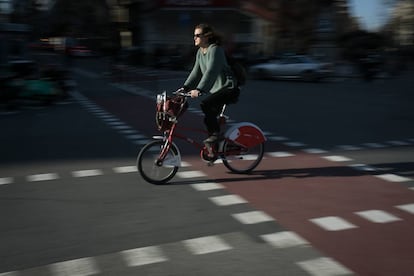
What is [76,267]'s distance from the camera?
14.2 ft

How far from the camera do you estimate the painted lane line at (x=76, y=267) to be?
4211 mm

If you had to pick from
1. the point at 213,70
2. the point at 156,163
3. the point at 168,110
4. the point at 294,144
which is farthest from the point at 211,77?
the point at 294,144

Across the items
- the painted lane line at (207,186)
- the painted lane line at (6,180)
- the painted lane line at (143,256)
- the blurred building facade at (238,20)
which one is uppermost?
the blurred building facade at (238,20)

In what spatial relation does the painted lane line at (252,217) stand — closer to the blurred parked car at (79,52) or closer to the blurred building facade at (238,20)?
the blurred building facade at (238,20)

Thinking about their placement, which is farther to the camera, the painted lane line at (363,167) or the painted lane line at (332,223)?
the painted lane line at (363,167)

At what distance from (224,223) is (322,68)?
21495 mm

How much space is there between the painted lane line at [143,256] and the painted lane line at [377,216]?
208cm

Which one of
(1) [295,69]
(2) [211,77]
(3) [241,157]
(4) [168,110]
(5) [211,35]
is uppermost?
(5) [211,35]

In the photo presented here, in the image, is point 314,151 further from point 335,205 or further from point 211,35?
point 335,205

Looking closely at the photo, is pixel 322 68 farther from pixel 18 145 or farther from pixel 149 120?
pixel 18 145

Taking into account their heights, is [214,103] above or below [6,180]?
above

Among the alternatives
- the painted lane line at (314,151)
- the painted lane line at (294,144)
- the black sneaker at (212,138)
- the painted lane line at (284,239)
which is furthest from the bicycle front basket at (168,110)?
the painted lane line at (294,144)

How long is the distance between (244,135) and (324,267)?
352 centimetres

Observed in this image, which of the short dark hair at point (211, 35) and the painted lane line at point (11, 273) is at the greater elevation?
the short dark hair at point (211, 35)
